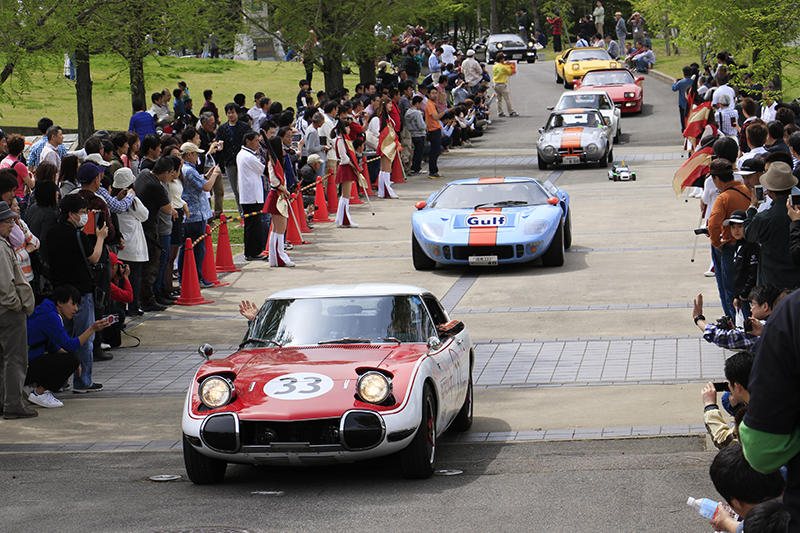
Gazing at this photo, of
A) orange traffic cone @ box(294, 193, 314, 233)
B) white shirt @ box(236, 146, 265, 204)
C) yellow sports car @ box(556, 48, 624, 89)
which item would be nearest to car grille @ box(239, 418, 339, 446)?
white shirt @ box(236, 146, 265, 204)

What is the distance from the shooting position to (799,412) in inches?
114

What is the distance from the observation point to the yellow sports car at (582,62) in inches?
1670

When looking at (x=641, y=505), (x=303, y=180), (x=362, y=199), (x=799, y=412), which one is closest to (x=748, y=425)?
(x=799, y=412)

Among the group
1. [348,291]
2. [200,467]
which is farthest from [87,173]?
[200,467]

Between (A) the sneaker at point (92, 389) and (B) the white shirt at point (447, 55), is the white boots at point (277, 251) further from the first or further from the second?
(B) the white shirt at point (447, 55)

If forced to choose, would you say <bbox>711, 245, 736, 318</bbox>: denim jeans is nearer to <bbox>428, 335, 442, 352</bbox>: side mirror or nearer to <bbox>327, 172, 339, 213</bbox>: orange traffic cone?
<bbox>428, 335, 442, 352</bbox>: side mirror

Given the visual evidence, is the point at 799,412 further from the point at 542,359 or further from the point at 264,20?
the point at 264,20

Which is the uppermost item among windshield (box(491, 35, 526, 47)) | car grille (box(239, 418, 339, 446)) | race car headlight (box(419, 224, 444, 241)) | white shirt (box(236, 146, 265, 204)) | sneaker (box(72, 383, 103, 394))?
windshield (box(491, 35, 526, 47))

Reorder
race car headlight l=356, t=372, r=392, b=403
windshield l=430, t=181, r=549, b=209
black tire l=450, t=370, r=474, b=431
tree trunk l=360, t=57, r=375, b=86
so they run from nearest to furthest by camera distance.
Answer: race car headlight l=356, t=372, r=392, b=403 < black tire l=450, t=370, r=474, b=431 < windshield l=430, t=181, r=549, b=209 < tree trunk l=360, t=57, r=375, b=86

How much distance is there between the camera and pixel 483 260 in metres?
14.7

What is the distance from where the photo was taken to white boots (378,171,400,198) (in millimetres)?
22922

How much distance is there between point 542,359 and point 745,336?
12.5 ft

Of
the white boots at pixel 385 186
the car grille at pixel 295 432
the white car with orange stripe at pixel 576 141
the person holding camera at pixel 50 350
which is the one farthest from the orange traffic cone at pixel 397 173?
the car grille at pixel 295 432

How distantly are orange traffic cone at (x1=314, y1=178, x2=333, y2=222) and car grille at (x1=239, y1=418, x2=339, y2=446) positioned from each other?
13.9 m
